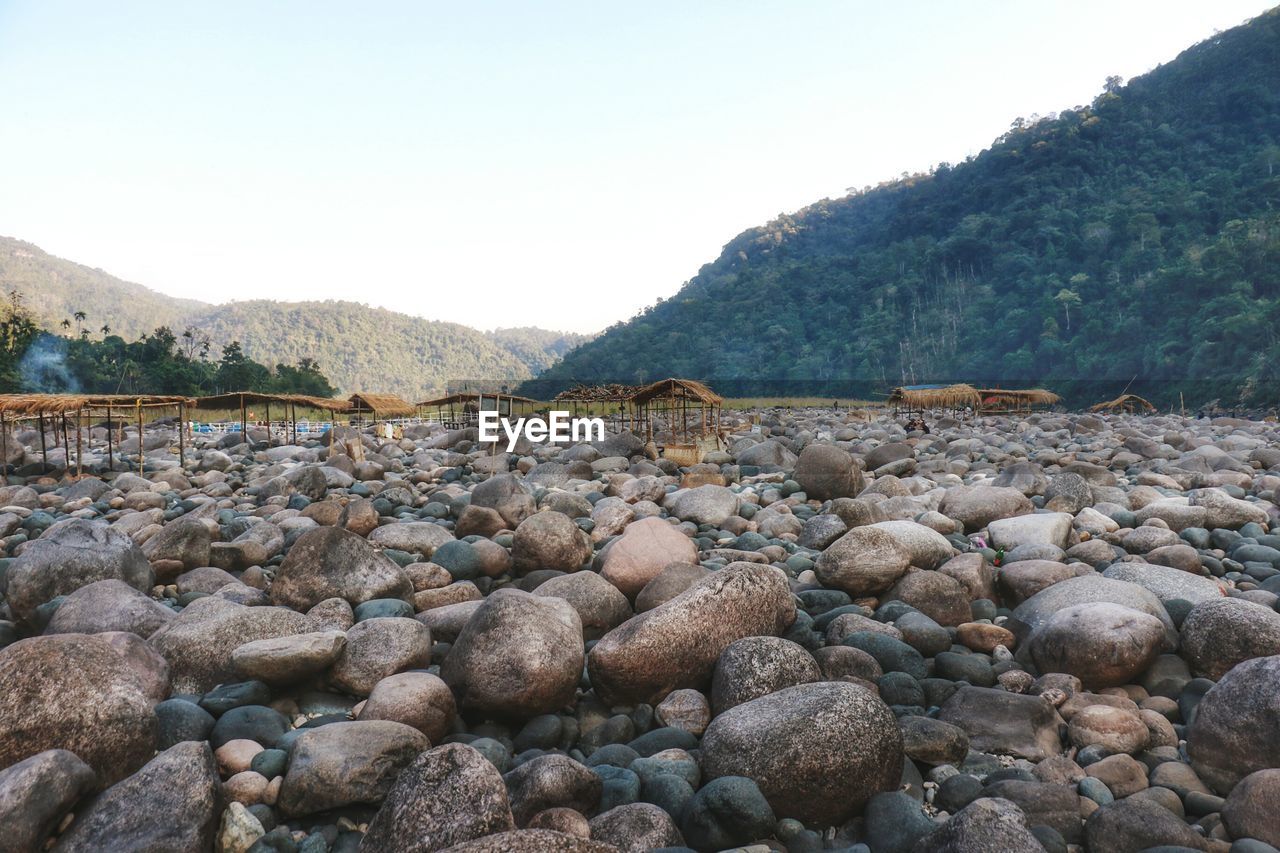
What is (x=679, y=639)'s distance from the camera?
17.3 ft

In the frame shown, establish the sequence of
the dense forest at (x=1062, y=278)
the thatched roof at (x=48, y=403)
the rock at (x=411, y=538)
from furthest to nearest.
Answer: the dense forest at (x=1062, y=278), the thatched roof at (x=48, y=403), the rock at (x=411, y=538)

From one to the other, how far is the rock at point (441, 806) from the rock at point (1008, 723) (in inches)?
115

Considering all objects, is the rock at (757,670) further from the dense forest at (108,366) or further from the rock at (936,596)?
the dense forest at (108,366)

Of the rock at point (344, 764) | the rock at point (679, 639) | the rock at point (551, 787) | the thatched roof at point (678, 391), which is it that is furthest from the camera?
the thatched roof at point (678, 391)

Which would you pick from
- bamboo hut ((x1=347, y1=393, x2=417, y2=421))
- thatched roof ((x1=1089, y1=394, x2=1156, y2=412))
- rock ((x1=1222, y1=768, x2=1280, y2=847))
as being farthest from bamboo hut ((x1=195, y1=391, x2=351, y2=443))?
thatched roof ((x1=1089, y1=394, x2=1156, y2=412))

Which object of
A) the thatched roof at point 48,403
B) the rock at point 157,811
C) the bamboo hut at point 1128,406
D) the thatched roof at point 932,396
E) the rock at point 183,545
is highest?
the thatched roof at point 48,403

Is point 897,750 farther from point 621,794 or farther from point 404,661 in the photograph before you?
point 404,661

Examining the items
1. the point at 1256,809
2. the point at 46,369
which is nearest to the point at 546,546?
the point at 1256,809

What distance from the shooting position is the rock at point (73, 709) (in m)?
4.04

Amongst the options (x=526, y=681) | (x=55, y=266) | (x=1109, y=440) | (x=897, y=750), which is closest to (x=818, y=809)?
(x=897, y=750)

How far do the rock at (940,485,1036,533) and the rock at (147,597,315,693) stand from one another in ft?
24.1

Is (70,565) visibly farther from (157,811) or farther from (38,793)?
(157,811)

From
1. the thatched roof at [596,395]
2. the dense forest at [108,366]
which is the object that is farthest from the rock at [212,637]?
the dense forest at [108,366]

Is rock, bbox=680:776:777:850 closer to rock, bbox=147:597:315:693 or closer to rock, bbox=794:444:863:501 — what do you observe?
rock, bbox=147:597:315:693
